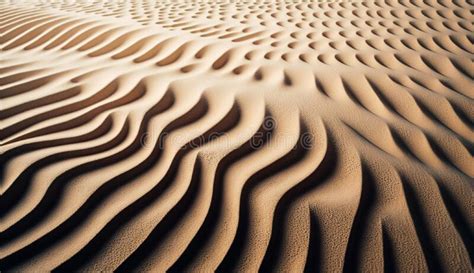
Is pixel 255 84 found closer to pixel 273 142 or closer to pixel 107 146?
pixel 273 142

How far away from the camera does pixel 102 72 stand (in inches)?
89.6

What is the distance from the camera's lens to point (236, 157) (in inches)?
60.8

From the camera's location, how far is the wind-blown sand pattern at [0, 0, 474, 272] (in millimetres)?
1188

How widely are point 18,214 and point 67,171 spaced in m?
0.26

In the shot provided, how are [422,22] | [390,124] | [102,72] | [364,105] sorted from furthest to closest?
[422,22] → [102,72] → [364,105] → [390,124]

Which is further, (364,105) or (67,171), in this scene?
(364,105)

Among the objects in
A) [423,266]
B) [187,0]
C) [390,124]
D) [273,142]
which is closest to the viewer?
[423,266]

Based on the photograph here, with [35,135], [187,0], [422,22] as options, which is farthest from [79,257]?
[187,0]

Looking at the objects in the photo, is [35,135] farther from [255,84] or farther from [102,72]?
[255,84]

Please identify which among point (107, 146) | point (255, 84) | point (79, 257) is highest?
point (255, 84)

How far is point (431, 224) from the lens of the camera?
1.24 metres

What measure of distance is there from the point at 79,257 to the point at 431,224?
137 cm

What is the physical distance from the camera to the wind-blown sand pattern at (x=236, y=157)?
3.90 feet

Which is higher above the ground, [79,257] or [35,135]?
[35,135]
